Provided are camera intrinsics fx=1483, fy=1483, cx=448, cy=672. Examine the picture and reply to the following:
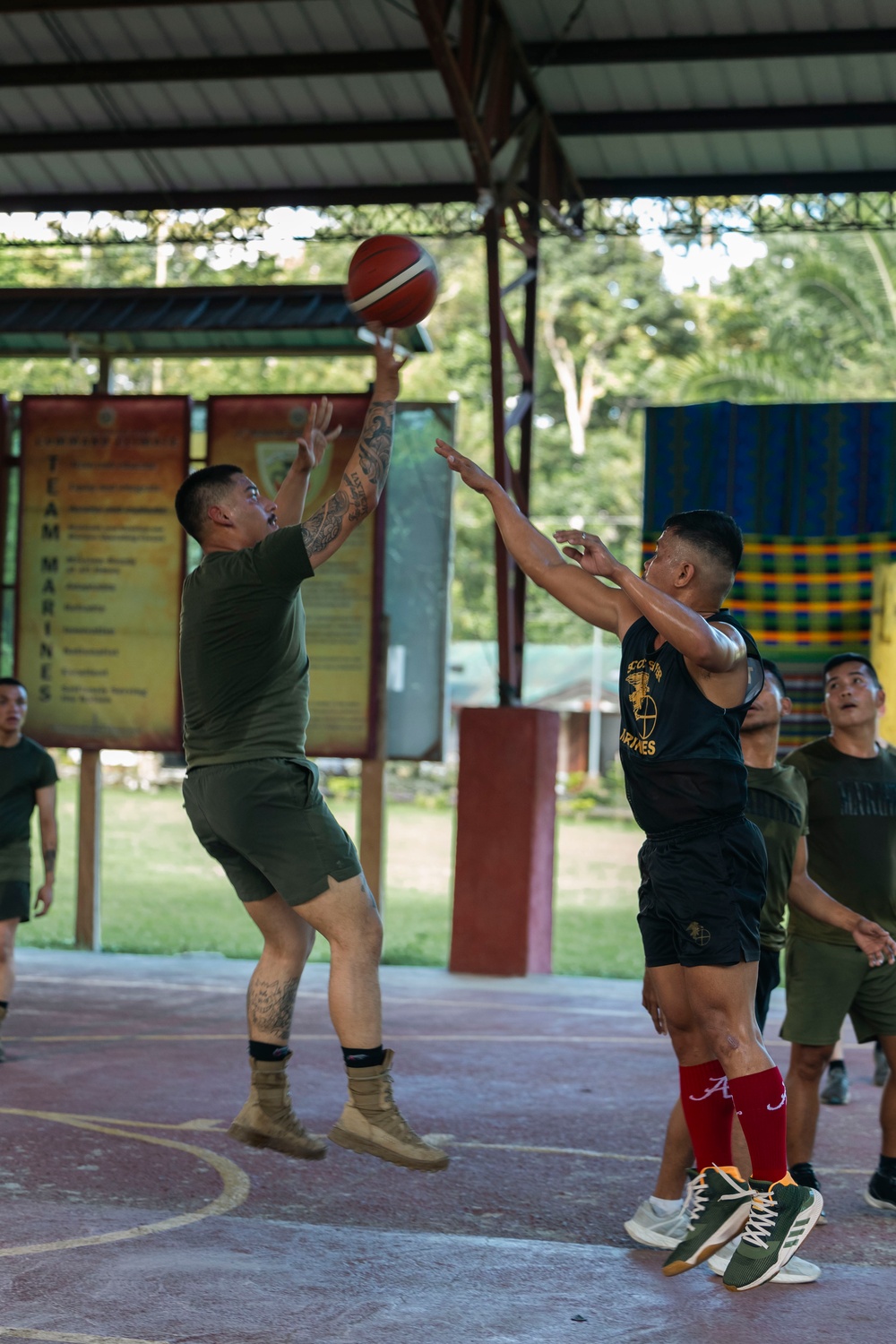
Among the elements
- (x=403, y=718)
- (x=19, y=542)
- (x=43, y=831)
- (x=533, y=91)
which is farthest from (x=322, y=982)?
(x=533, y=91)

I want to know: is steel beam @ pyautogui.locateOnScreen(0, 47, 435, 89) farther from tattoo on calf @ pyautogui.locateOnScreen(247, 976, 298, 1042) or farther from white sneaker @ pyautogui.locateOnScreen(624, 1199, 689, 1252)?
white sneaker @ pyautogui.locateOnScreen(624, 1199, 689, 1252)

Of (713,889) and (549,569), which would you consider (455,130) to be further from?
(713,889)

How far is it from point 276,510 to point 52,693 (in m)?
6.99

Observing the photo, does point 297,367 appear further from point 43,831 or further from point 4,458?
point 43,831

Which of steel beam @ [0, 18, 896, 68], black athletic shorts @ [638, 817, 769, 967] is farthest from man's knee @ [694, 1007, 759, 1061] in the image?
steel beam @ [0, 18, 896, 68]

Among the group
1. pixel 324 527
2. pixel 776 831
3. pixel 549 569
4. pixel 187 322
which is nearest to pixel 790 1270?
pixel 776 831

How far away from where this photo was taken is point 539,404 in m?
31.3

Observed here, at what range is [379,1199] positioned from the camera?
524cm

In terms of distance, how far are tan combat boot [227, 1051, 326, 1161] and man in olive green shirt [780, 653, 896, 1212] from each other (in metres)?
1.67

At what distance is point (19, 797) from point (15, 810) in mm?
68

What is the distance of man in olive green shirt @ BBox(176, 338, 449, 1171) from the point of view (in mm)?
4742

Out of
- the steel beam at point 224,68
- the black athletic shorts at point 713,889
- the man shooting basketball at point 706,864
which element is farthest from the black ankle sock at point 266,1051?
the steel beam at point 224,68

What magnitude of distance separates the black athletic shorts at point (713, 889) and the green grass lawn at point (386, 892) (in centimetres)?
840

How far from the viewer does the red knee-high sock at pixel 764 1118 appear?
402 cm
